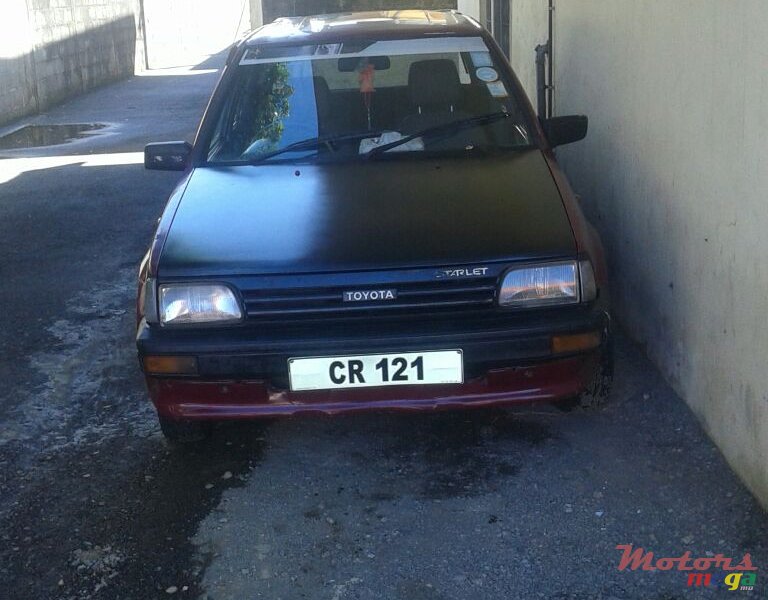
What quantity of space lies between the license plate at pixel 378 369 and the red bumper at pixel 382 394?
0.06m

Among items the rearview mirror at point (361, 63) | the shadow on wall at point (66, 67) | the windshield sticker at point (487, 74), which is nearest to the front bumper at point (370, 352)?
the windshield sticker at point (487, 74)

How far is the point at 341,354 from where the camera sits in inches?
141

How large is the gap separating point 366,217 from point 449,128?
902mm

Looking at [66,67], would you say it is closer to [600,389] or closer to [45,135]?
[45,135]

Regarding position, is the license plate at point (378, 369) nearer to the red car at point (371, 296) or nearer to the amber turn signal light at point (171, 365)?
the red car at point (371, 296)

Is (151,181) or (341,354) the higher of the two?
(341,354)

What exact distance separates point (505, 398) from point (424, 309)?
1.43ft

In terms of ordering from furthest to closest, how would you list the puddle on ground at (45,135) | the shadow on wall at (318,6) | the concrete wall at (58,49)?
the shadow on wall at (318,6) → the concrete wall at (58,49) → the puddle on ground at (45,135)

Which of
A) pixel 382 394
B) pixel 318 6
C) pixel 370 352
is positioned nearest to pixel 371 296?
pixel 370 352

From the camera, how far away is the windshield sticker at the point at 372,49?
194 inches

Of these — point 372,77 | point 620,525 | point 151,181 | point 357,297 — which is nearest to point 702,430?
point 620,525

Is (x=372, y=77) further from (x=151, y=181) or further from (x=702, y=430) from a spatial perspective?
(x=151, y=181)

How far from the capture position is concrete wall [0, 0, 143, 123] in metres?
15.8

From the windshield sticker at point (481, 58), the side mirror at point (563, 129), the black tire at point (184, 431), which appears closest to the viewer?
the black tire at point (184, 431)
